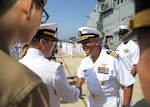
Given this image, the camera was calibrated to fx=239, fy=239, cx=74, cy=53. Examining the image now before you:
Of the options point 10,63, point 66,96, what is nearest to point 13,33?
point 10,63

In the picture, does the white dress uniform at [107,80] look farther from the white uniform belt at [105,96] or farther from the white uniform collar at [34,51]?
the white uniform collar at [34,51]

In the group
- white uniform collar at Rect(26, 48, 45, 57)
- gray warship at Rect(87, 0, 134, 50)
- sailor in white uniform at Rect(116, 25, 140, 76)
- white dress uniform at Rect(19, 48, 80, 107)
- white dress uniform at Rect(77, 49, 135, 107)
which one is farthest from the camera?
gray warship at Rect(87, 0, 134, 50)

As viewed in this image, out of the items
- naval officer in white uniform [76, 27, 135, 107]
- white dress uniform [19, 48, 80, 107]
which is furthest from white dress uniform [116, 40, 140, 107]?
white dress uniform [19, 48, 80, 107]

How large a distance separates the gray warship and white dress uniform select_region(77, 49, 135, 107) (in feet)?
61.0

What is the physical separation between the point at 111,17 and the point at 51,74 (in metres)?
28.1

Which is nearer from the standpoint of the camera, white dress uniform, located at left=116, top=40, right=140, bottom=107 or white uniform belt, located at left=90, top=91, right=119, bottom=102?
white uniform belt, located at left=90, top=91, right=119, bottom=102

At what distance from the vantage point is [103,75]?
298 centimetres

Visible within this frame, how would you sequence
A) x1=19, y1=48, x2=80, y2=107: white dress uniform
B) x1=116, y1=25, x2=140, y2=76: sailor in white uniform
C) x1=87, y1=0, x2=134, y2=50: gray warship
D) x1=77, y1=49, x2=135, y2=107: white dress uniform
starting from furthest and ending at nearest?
x1=87, y1=0, x2=134, y2=50: gray warship
x1=116, y1=25, x2=140, y2=76: sailor in white uniform
x1=77, y1=49, x2=135, y2=107: white dress uniform
x1=19, y1=48, x2=80, y2=107: white dress uniform

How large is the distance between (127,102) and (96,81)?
1.50ft

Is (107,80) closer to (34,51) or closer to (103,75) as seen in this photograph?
(103,75)

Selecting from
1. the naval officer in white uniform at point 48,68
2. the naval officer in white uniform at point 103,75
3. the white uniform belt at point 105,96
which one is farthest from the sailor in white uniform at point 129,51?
the naval officer in white uniform at point 48,68

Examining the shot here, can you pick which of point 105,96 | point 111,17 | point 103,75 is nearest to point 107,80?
point 103,75

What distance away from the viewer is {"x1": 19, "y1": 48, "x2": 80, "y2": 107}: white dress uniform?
2184 mm

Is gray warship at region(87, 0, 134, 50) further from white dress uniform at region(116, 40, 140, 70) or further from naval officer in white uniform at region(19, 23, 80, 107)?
naval officer in white uniform at region(19, 23, 80, 107)
